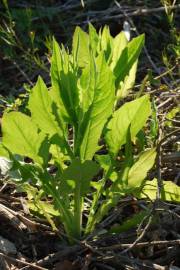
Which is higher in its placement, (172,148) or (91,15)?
(91,15)

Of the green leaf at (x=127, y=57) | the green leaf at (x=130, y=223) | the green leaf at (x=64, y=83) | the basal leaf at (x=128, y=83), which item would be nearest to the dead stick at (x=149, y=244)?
the green leaf at (x=130, y=223)

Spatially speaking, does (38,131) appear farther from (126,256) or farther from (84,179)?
(126,256)

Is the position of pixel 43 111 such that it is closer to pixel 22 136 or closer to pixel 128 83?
pixel 22 136

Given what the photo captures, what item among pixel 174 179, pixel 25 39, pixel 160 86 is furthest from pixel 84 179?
pixel 25 39

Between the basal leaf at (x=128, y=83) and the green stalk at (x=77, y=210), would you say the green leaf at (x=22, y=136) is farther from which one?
the basal leaf at (x=128, y=83)

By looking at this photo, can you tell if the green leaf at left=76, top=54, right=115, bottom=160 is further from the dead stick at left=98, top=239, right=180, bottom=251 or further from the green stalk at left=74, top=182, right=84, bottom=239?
the dead stick at left=98, top=239, right=180, bottom=251

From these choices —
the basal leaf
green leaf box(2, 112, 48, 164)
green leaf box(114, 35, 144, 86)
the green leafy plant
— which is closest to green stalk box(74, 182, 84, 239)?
the green leafy plant
